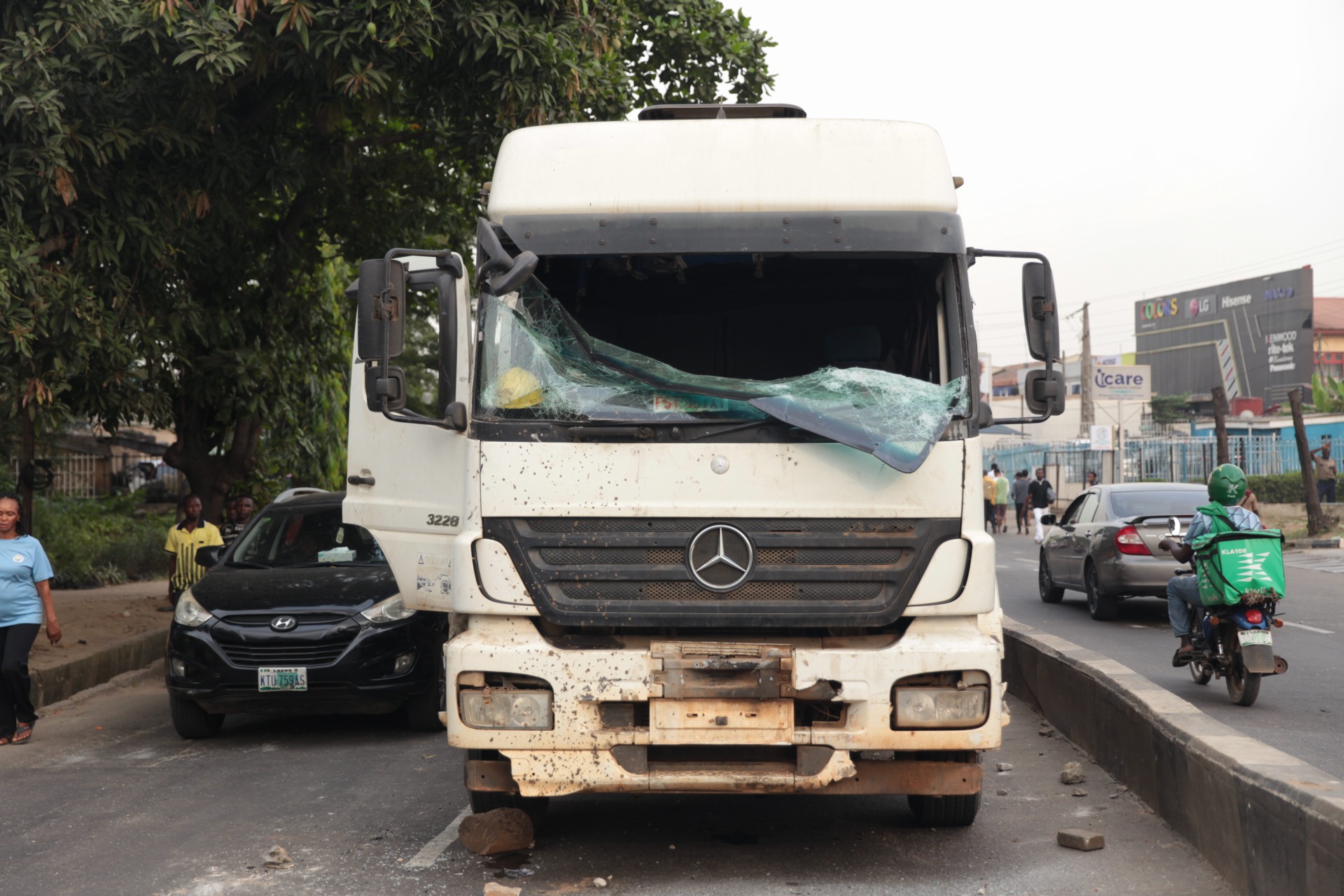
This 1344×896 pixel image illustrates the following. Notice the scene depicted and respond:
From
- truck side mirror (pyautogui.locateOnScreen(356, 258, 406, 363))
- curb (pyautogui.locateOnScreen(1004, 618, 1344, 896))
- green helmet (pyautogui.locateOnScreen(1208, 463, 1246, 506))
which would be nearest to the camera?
curb (pyautogui.locateOnScreen(1004, 618, 1344, 896))

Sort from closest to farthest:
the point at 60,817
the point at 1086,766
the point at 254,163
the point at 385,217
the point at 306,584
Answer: the point at 60,817 → the point at 1086,766 → the point at 306,584 → the point at 254,163 → the point at 385,217

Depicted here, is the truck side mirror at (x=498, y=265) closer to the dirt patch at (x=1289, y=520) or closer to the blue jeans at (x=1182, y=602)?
the blue jeans at (x=1182, y=602)

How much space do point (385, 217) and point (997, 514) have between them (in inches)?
862

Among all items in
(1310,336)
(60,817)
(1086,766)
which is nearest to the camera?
(60,817)

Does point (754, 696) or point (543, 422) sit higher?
point (543, 422)

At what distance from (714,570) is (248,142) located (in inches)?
330

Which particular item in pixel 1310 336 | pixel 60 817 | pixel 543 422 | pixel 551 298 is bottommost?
pixel 60 817

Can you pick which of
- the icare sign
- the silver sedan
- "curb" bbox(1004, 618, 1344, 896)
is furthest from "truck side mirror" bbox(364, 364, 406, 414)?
the icare sign

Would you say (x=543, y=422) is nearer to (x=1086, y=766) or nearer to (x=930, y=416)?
(x=930, y=416)

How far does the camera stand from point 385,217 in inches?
584

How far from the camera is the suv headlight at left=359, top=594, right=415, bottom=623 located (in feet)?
27.0

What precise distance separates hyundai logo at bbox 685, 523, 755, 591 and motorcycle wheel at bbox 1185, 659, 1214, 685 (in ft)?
17.7

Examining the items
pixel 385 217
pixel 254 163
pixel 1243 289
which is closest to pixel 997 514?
pixel 385 217

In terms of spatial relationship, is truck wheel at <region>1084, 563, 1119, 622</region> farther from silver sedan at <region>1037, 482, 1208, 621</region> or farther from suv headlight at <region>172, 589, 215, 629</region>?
suv headlight at <region>172, 589, 215, 629</region>
